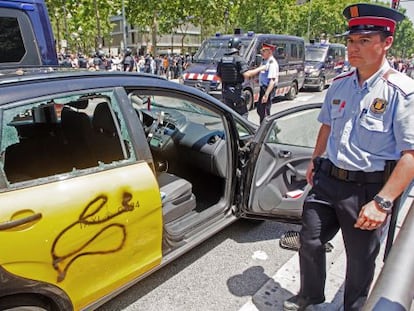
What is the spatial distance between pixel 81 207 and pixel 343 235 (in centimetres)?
133

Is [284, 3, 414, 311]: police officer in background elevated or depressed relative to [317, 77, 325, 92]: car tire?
elevated

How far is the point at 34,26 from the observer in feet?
12.3

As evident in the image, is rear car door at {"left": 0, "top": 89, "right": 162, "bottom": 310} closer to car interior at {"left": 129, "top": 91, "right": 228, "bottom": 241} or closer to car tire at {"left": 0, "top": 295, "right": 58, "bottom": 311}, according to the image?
car tire at {"left": 0, "top": 295, "right": 58, "bottom": 311}

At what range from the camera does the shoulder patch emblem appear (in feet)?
5.65

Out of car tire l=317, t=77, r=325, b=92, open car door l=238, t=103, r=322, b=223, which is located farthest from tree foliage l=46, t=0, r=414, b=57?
open car door l=238, t=103, r=322, b=223

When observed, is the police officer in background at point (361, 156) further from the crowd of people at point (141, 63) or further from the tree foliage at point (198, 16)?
the tree foliage at point (198, 16)

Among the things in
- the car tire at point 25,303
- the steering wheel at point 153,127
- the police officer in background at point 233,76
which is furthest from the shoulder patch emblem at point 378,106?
the police officer in background at point 233,76

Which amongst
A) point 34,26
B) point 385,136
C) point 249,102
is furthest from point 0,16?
point 249,102

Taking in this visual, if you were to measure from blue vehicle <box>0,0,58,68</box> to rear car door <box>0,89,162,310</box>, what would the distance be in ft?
5.53

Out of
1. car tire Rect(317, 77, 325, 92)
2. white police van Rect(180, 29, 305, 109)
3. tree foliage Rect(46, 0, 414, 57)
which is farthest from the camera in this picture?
tree foliage Rect(46, 0, 414, 57)

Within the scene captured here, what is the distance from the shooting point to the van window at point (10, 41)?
141 inches

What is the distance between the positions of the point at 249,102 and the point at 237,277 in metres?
7.04

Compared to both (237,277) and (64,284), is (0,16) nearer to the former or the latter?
(64,284)

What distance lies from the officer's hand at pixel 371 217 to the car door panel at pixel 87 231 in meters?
1.04
